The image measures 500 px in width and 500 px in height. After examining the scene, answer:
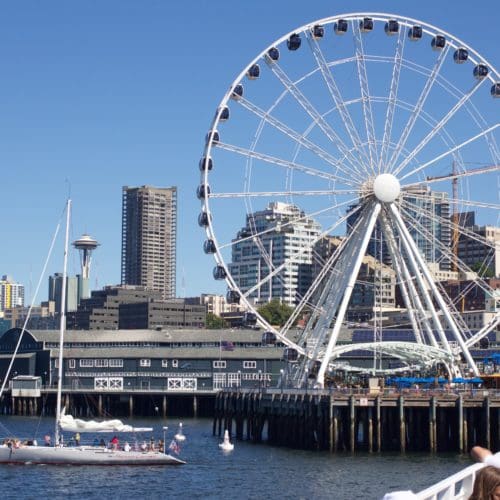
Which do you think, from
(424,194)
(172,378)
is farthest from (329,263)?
(172,378)

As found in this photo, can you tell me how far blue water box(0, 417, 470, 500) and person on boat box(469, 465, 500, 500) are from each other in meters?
43.9

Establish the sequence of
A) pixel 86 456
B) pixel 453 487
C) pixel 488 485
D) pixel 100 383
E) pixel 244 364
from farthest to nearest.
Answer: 1. pixel 100 383
2. pixel 244 364
3. pixel 86 456
4. pixel 453 487
5. pixel 488 485

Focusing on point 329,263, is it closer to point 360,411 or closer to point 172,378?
point 360,411

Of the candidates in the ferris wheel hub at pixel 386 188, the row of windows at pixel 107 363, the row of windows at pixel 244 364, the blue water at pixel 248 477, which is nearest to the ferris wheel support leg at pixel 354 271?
the ferris wheel hub at pixel 386 188

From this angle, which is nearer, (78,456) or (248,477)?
(248,477)

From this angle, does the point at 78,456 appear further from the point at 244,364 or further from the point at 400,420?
the point at 244,364

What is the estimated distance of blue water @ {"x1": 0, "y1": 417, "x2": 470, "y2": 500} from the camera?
55719 millimetres

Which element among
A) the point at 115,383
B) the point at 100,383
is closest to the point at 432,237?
the point at 115,383

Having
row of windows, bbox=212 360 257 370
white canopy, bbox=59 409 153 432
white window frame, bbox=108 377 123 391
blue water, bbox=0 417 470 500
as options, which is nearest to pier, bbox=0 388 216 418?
→ white window frame, bbox=108 377 123 391

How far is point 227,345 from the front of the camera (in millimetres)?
146625

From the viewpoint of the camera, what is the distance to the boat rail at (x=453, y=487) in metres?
12.1

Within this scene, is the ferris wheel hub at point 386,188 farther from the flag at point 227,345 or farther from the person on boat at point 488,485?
the flag at point 227,345

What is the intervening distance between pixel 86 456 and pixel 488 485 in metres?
61.2

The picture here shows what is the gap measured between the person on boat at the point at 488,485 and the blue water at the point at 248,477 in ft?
144
